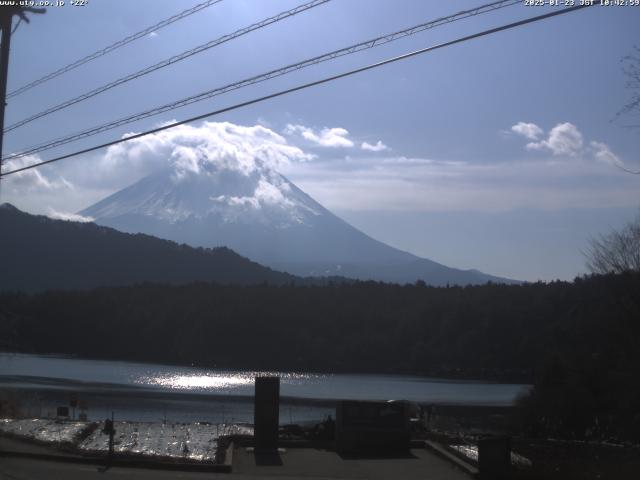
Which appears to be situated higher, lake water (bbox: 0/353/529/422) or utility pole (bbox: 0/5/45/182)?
utility pole (bbox: 0/5/45/182)

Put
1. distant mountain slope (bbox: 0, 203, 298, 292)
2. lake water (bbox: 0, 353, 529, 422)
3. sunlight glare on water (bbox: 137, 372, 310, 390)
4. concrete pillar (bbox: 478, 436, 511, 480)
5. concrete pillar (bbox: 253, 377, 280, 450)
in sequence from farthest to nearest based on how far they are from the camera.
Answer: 1. distant mountain slope (bbox: 0, 203, 298, 292)
2. sunlight glare on water (bbox: 137, 372, 310, 390)
3. lake water (bbox: 0, 353, 529, 422)
4. concrete pillar (bbox: 253, 377, 280, 450)
5. concrete pillar (bbox: 478, 436, 511, 480)

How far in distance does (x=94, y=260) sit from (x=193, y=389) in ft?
343

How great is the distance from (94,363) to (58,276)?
197 ft

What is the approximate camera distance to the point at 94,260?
173 meters

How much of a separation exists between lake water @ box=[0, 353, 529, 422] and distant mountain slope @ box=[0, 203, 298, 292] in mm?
48865

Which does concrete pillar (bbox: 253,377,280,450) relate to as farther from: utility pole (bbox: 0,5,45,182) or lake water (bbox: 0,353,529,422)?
lake water (bbox: 0,353,529,422)

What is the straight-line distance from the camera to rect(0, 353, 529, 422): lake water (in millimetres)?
50031

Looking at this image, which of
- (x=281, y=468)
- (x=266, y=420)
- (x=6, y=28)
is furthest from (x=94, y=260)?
(x=281, y=468)

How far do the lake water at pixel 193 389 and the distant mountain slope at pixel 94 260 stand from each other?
48.9m

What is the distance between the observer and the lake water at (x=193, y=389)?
50031mm

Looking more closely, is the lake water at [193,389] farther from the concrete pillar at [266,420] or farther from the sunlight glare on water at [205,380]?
the concrete pillar at [266,420]

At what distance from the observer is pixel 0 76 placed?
19.8m

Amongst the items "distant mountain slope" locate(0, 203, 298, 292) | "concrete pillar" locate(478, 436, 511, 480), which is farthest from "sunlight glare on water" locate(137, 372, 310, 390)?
"distant mountain slope" locate(0, 203, 298, 292)

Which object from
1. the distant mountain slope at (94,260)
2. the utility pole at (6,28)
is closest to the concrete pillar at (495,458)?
the utility pole at (6,28)
